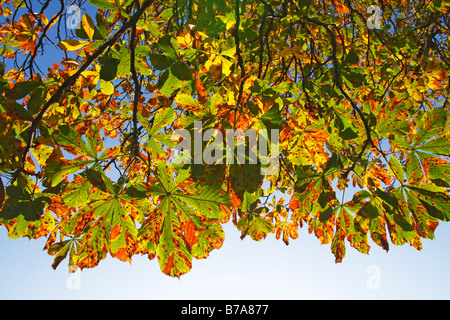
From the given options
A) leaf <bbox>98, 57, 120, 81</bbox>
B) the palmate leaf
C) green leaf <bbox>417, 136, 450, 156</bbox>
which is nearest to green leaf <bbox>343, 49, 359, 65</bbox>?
green leaf <bbox>417, 136, 450, 156</bbox>

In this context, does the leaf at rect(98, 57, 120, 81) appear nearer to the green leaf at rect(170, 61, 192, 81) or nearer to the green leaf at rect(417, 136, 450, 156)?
the green leaf at rect(170, 61, 192, 81)

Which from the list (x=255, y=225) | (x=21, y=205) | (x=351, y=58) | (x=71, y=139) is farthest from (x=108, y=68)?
(x=255, y=225)

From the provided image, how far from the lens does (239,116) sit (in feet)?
3.44

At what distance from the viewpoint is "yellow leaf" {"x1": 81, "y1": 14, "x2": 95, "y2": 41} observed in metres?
1.09

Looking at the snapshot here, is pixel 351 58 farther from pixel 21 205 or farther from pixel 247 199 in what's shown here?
pixel 21 205

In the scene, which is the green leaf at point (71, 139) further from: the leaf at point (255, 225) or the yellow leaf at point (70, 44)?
the leaf at point (255, 225)

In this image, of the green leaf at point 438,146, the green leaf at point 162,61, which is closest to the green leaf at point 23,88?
the green leaf at point 162,61

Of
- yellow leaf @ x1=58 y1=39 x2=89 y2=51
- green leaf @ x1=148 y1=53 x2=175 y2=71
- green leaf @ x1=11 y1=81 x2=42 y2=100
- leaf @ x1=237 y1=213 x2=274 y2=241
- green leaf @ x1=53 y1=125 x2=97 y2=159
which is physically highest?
yellow leaf @ x1=58 y1=39 x2=89 y2=51

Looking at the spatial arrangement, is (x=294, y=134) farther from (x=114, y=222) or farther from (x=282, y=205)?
(x=282, y=205)

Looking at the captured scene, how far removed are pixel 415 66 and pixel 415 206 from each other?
7.45ft

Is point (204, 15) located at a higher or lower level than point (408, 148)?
higher

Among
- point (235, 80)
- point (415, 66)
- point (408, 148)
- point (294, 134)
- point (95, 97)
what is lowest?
point (408, 148)

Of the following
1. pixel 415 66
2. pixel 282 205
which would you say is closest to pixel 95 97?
pixel 282 205

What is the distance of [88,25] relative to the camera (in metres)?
1.10
